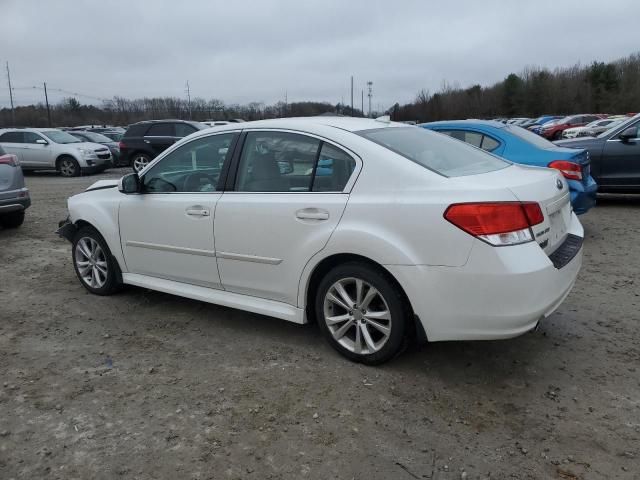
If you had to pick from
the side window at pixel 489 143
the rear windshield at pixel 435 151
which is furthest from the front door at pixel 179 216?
the side window at pixel 489 143

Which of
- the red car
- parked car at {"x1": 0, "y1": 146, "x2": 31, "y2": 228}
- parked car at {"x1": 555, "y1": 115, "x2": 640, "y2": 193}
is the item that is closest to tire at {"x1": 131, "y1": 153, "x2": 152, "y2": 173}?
parked car at {"x1": 0, "y1": 146, "x2": 31, "y2": 228}

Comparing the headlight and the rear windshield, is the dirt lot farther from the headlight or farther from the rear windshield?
the headlight

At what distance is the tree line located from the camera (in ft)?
213

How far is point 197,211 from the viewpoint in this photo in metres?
4.14

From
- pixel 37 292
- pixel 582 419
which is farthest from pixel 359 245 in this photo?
pixel 37 292

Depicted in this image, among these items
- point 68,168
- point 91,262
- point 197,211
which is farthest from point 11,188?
point 68,168

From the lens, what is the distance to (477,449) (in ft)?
8.88

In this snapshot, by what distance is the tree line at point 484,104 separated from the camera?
2557 inches

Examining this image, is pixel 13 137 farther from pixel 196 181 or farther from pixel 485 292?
pixel 485 292

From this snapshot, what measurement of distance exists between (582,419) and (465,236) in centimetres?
115

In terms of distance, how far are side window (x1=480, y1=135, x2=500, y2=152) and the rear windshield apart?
296cm

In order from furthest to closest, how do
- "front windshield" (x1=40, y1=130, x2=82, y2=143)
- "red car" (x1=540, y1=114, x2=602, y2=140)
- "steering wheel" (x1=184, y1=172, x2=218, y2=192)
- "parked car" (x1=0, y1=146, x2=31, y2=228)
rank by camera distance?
"red car" (x1=540, y1=114, x2=602, y2=140), "front windshield" (x1=40, y1=130, x2=82, y2=143), "parked car" (x1=0, y1=146, x2=31, y2=228), "steering wheel" (x1=184, y1=172, x2=218, y2=192)

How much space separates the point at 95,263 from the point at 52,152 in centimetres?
1431

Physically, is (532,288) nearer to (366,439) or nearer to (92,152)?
(366,439)
